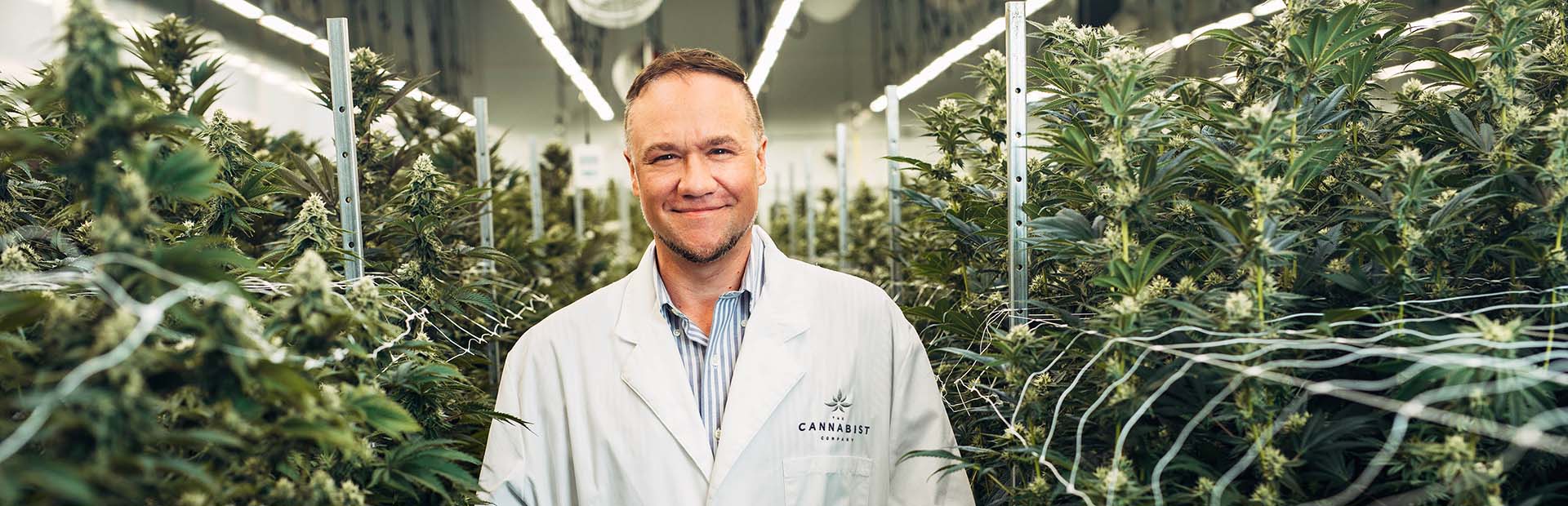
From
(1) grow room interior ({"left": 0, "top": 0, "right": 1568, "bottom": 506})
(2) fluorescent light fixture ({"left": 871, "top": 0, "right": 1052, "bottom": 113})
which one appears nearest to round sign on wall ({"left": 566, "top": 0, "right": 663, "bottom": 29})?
(2) fluorescent light fixture ({"left": 871, "top": 0, "right": 1052, "bottom": 113})

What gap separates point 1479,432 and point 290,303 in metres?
1.25

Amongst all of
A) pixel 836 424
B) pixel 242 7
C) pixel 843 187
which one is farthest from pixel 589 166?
pixel 836 424

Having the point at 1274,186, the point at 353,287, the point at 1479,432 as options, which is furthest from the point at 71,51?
the point at 1479,432

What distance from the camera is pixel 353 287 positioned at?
1160 mm

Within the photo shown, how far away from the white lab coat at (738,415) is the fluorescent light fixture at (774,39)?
10.8 ft

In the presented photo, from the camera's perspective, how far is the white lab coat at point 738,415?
1.62 m

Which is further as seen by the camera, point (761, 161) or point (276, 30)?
point (276, 30)

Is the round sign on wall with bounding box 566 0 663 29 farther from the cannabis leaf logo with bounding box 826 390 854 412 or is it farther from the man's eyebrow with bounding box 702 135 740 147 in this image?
the cannabis leaf logo with bounding box 826 390 854 412

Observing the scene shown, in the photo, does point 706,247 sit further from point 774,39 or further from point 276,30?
point 276,30

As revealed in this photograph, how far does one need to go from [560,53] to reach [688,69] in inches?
234

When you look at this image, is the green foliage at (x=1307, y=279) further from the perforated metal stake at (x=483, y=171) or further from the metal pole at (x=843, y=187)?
the metal pole at (x=843, y=187)

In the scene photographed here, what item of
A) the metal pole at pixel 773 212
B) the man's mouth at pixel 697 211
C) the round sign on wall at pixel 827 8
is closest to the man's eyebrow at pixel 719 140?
the man's mouth at pixel 697 211

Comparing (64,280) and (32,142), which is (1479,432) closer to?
(32,142)

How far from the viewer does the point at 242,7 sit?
20.1 ft
